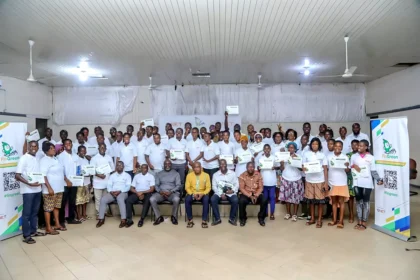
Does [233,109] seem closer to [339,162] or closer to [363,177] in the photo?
[339,162]

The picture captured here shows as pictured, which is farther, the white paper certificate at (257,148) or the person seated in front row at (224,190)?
the white paper certificate at (257,148)

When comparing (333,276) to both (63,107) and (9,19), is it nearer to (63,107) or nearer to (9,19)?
(9,19)

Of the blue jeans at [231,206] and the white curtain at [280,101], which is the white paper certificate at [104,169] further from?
the white curtain at [280,101]

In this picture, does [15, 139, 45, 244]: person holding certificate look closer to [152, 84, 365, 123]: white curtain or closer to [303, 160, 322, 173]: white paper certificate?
[303, 160, 322, 173]: white paper certificate

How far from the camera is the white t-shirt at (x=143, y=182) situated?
5.22 m

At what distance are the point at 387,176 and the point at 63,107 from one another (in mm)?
9752

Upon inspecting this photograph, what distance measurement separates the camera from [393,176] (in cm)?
422

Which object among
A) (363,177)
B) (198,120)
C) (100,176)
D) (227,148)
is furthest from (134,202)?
(198,120)

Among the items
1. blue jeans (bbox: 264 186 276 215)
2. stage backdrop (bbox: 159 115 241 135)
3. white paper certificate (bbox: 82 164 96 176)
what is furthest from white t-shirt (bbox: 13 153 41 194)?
stage backdrop (bbox: 159 115 241 135)

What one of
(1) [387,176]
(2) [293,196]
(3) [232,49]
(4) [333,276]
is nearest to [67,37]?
(3) [232,49]

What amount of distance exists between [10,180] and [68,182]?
83cm

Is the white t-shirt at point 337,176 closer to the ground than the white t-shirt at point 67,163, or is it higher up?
closer to the ground

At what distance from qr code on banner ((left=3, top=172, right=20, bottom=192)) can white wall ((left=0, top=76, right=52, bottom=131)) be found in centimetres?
431

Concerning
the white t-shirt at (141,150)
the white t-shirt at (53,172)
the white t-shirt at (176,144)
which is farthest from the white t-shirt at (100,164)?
the white t-shirt at (176,144)
